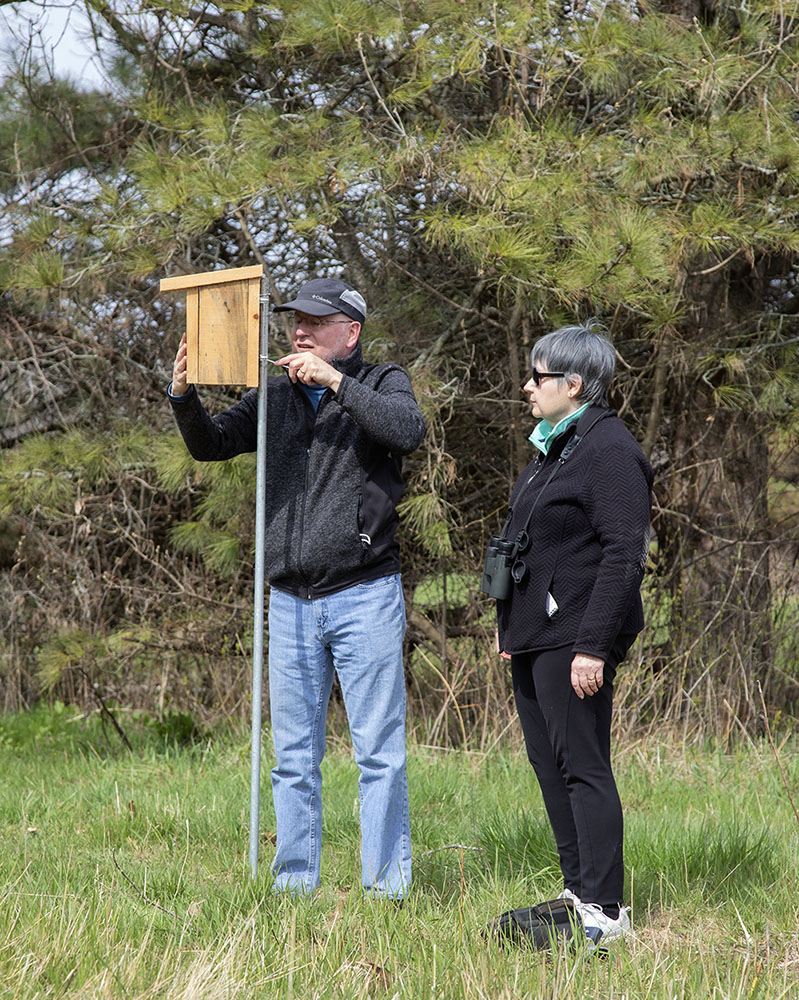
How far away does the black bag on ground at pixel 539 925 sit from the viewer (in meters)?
2.51

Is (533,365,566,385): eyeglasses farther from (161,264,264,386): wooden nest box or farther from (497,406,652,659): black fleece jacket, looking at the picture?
(161,264,264,386): wooden nest box

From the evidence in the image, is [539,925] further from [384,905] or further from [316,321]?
[316,321]

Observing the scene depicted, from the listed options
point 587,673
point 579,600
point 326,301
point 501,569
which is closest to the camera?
point 587,673

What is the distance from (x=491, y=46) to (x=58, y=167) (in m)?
2.41

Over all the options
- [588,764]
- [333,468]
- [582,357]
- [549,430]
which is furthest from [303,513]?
[588,764]

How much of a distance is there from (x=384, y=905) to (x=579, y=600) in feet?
3.23

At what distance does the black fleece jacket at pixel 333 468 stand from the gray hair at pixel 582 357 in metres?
0.40

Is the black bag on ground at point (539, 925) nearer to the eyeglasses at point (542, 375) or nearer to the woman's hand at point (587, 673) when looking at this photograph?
the woman's hand at point (587, 673)

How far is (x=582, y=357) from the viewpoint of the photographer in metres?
2.67

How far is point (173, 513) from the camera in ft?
17.8

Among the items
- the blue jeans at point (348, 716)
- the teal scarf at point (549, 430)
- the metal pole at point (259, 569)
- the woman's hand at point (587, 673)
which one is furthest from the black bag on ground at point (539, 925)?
the teal scarf at point (549, 430)

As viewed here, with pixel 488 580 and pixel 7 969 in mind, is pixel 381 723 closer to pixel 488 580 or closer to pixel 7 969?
pixel 488 580

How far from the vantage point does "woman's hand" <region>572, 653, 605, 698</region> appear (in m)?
2.47

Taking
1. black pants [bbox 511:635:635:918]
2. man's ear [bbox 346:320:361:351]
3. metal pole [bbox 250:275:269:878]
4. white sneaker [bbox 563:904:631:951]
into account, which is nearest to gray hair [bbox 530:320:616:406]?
man's ear [bbox 346:320:361:351]
